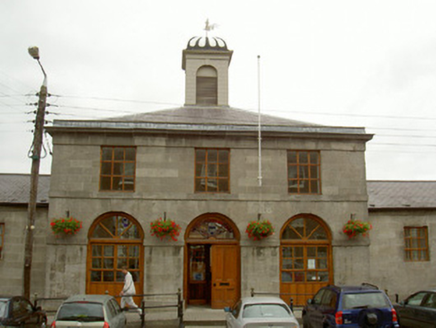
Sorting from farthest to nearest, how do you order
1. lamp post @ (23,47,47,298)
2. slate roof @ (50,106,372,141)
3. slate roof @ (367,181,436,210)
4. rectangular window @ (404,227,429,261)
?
slate roof @ (367,181,436,210)
rectangular window @ (404,227,429,261)
slate roof @ (50,106,372,141)
lamp post @ (23,47,47,298)

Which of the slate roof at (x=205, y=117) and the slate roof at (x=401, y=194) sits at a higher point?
the slate roof at (x=205, y=117)

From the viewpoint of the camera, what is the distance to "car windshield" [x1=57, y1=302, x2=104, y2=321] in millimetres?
11969

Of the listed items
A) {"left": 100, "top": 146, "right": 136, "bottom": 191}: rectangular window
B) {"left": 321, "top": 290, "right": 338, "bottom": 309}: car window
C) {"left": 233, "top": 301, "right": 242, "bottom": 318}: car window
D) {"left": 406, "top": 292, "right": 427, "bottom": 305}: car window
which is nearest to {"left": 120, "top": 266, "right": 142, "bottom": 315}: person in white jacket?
{"left": 100, "top": 146, "right": 136, "bottom": 191}: rectangular window

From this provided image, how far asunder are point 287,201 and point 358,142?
4238 millimetres

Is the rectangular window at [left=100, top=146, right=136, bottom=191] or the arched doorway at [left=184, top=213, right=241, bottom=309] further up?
the rectangular window at [left=100, top=146, right=136, bottom=191]

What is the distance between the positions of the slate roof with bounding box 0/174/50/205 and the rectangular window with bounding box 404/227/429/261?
16.6 metres

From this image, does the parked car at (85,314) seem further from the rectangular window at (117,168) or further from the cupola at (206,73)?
the cupola at (206,73)

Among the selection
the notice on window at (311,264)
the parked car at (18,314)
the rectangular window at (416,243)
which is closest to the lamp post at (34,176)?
the parked car at (18,314)

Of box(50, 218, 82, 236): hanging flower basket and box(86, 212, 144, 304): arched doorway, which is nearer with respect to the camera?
box(50, 218, 82, 236): hanging flower basket

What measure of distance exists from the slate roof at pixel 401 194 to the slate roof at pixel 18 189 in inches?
604

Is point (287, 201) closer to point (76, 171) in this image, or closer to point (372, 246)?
point (372, 246)

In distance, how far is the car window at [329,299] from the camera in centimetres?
1321

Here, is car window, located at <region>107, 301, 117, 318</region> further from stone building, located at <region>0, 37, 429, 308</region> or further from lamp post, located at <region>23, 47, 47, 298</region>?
stone building, located at <region>0, 37, 429, 308</region>

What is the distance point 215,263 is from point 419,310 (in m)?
8.23
